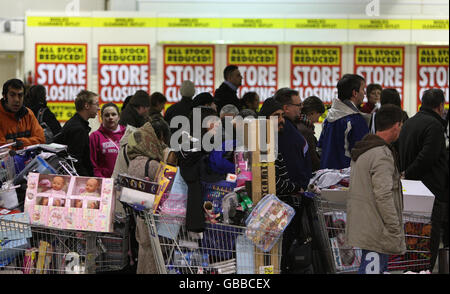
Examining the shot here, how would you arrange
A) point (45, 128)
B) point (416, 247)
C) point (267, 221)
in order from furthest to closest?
point (45, 128)
point (416, 247)
point (267, 221)

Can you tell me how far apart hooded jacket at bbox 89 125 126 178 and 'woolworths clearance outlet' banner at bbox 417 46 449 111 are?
6.34m

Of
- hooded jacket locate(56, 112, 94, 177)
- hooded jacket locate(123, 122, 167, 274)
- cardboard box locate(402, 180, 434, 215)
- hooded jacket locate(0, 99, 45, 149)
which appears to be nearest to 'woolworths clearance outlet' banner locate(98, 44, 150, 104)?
hooded jacket locate(56, 112, 94, 177)

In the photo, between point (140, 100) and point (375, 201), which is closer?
point (375, 201)

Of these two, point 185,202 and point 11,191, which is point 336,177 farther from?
point 11,191

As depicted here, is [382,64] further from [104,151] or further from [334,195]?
[334,195]

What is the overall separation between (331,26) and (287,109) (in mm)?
6064

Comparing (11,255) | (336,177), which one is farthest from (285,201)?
(11,255)

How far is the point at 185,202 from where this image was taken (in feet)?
14.5

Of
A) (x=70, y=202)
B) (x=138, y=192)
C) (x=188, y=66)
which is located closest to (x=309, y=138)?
(x=138, y=192)

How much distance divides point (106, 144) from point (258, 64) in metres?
4.87

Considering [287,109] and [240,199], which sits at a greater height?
[287,109]

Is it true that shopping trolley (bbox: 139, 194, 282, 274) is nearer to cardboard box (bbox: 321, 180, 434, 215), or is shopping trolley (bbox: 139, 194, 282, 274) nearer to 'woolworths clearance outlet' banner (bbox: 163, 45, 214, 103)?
cardboard box (bbox: 321, 180, 434, 215)

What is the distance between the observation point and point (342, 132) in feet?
18.5

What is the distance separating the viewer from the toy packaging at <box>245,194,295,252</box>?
4301mm
